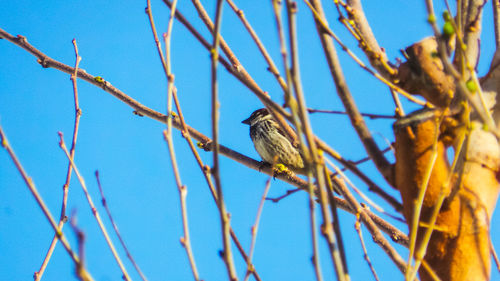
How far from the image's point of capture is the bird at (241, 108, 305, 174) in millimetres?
6219

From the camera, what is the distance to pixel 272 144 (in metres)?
6.40

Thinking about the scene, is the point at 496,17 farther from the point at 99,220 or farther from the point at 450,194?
the point at 99,220

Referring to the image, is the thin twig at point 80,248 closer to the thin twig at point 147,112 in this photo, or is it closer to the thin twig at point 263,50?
the thin twig at point 263,50

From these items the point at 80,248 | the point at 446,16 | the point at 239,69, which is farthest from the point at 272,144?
the point at 80,248

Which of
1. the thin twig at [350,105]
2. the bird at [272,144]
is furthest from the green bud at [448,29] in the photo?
the bird at [272,144]

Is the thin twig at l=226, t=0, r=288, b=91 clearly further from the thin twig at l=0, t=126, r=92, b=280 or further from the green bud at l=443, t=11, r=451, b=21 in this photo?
A: the thin twig at l=0, t=126, r=92, b=280

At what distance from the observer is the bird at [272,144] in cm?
622

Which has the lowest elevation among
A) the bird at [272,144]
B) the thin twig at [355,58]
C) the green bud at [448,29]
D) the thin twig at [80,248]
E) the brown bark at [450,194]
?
the thin twig at [80,248]

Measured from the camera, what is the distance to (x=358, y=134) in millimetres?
2188

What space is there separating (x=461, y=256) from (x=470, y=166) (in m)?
0.35

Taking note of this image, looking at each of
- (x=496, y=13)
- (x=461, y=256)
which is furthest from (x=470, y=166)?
(x=496, y=13)

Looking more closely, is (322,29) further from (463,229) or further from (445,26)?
(463,229)

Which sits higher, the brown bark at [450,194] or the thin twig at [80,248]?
the brown bark at [450,194]

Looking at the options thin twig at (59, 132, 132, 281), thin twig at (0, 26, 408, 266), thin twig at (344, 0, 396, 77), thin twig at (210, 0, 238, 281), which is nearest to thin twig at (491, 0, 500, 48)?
thin twig at (344, 0, 396, 77)
